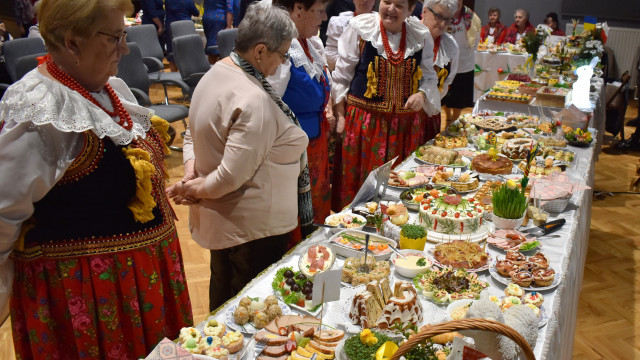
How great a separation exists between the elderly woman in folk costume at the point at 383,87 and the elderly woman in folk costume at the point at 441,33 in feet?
1.06

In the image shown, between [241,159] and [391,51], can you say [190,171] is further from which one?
[391,51]

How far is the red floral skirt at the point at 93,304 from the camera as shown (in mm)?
1668

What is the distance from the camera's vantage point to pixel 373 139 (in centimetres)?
347

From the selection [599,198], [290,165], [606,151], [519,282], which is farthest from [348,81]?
[606,151]

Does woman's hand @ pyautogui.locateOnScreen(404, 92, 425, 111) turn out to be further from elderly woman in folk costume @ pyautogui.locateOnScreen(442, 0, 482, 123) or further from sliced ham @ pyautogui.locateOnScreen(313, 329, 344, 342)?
elderly woman in folk costume @ pyautogui.locateOnScreen(442, 0, 482, 123)

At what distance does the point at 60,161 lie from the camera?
4.99ft

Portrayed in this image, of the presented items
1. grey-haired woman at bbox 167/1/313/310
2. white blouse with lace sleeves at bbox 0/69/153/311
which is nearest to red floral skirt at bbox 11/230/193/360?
white blouse with lace sleeves at bbox 0/69/153/311

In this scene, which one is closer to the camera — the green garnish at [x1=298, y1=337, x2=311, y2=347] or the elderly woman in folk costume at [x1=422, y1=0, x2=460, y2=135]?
the green garnish at [x1=298, y1=337, x2=311, y2=347]

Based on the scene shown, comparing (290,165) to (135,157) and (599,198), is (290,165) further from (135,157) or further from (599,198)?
(599,198)

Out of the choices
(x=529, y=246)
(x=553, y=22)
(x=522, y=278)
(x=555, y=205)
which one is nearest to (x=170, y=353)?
(x=522, y=278)

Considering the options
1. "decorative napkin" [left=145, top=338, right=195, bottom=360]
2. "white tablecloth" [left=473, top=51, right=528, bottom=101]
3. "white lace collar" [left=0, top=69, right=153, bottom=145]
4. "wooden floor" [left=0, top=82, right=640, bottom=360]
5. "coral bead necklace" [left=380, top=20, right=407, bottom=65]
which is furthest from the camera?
"white tablecloth" [left=473, top=51, right=528, bottom=101]

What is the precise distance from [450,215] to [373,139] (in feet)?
4.26

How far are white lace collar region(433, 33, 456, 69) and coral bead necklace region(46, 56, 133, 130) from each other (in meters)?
2.64

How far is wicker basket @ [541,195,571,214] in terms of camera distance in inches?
97.1
